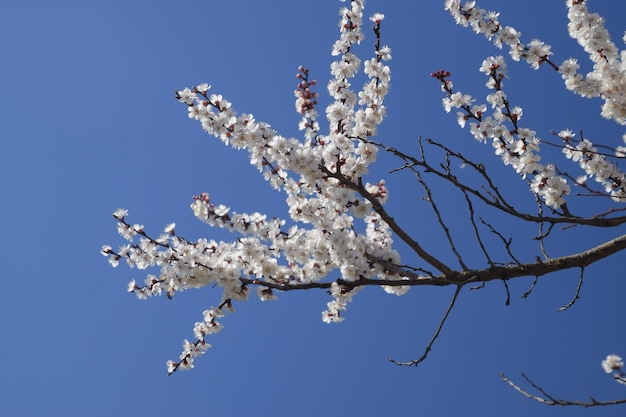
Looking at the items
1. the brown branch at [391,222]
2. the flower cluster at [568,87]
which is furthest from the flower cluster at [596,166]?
the brown branch at [391,222]

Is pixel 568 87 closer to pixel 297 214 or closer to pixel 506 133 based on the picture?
pixel 506 133

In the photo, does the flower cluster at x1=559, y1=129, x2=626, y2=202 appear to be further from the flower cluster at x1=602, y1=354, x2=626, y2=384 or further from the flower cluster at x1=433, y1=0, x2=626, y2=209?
the flower cluster at x1=602, y1=354, x2=626, y2=384

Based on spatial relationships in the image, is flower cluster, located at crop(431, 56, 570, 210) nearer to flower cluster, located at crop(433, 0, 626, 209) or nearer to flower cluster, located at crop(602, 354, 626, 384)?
flower cluster, located at crop(433, 0, 626, 209)

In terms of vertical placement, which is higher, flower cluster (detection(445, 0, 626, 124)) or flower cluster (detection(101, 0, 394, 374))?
flower cluster (detection(445, 0, 626, 124))

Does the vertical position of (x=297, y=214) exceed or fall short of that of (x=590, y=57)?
it falls short

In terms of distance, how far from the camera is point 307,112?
5.14m

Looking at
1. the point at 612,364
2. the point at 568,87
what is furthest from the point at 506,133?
the point at 612,364

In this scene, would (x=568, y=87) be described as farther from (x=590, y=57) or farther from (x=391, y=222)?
(x=391, y=222)

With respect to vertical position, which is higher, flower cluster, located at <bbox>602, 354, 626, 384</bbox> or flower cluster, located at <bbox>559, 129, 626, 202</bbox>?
flower cluster, located at <bbox>559, 129, 626, 202</bbox>

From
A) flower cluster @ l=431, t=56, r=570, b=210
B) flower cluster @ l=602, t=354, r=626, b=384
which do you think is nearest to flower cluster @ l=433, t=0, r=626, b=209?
flower cluster @ l=431, t=56, r=570, b=210

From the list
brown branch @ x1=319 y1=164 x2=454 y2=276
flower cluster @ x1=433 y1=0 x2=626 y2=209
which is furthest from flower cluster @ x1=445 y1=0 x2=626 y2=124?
brown branch @ x1=319 y1=164 x2=454 y2=276

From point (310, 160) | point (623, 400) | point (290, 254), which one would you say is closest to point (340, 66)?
point (310, 160)

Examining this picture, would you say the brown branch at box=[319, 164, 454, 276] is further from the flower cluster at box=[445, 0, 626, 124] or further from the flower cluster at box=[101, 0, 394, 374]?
the flower cluster at box=[445, 0, 626, 124]

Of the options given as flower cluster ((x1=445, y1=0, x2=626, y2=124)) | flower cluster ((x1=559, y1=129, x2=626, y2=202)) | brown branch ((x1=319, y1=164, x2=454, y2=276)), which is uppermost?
flower cluster ((x1=445, y1=0, x2=626, y2=124))
